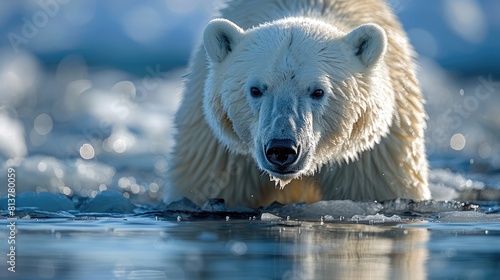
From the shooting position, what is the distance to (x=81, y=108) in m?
14.7

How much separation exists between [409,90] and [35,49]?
11.7m

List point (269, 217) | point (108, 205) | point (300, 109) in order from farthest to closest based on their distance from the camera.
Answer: point (108, 205)
point (269, 217)
point (300, 109)

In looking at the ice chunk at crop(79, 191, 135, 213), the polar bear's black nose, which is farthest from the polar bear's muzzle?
the ice chunk at crop(79, 191, 135, 213)

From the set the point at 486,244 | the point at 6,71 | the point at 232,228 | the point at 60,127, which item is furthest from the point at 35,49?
the point at 486,244

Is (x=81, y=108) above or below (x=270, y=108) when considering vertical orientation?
above

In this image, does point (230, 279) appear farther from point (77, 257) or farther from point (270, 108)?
point (270, 108)

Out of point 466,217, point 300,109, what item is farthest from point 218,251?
point 466,217

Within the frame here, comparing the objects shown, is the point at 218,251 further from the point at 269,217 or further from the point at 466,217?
the point at 466,217

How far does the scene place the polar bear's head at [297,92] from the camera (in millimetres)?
5984

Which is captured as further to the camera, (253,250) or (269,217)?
(269,217)

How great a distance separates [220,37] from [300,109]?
0.92 meters

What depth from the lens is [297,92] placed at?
6.09m

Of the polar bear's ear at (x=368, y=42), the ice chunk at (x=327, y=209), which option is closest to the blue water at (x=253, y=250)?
the ice chunk at (x=327, y=209)

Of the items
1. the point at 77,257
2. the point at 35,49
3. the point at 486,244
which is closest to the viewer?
the point at 77,257
